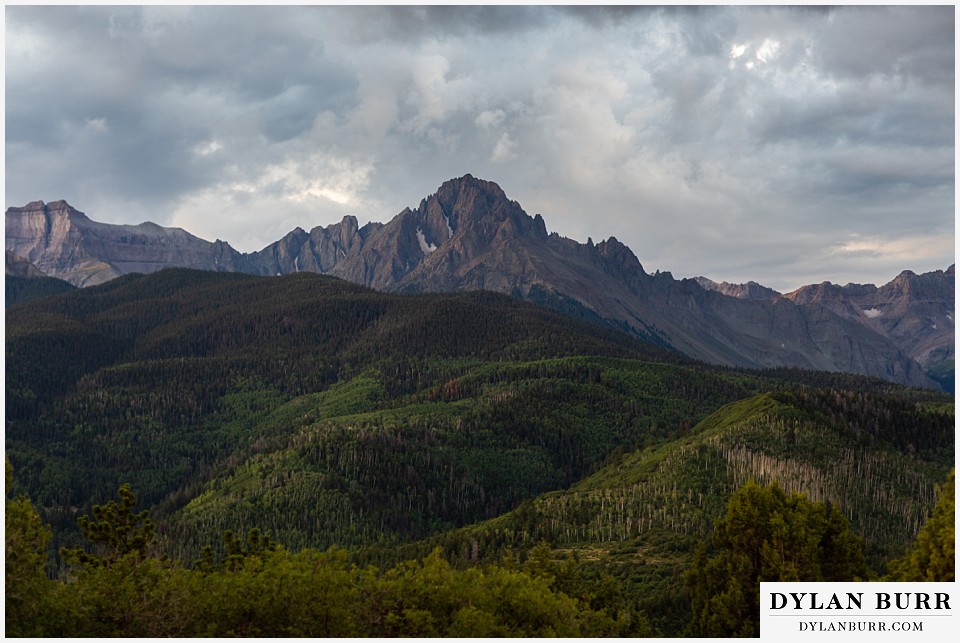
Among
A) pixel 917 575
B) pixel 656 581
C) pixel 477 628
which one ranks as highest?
pixel 917 575

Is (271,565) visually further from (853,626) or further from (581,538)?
(581,538)

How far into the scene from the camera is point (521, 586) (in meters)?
63.1

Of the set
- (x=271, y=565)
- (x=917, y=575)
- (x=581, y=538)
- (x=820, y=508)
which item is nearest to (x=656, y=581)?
(x=581, y=538)

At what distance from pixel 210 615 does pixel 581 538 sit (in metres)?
132

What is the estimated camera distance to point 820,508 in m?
86.6

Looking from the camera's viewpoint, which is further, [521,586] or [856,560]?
[856,560]

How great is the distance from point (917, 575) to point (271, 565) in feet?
156

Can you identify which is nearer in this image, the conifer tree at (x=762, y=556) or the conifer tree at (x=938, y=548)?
the conifer tree at (x=938, y=548)

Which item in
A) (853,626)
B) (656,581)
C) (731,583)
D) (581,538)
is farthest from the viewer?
(581,538)

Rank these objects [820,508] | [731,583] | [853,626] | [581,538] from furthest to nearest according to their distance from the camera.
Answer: [581,538]
[820,508]
[731,583]
[853,626]

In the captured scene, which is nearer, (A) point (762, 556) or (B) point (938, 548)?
(B) point (938, 548)

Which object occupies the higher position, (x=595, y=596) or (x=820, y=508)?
(x=820, y=508)

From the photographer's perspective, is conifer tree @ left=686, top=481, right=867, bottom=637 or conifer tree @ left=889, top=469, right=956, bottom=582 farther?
conifer tree @ left=686, top=481, right=867, bottom=637

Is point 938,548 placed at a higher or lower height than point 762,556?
higher
